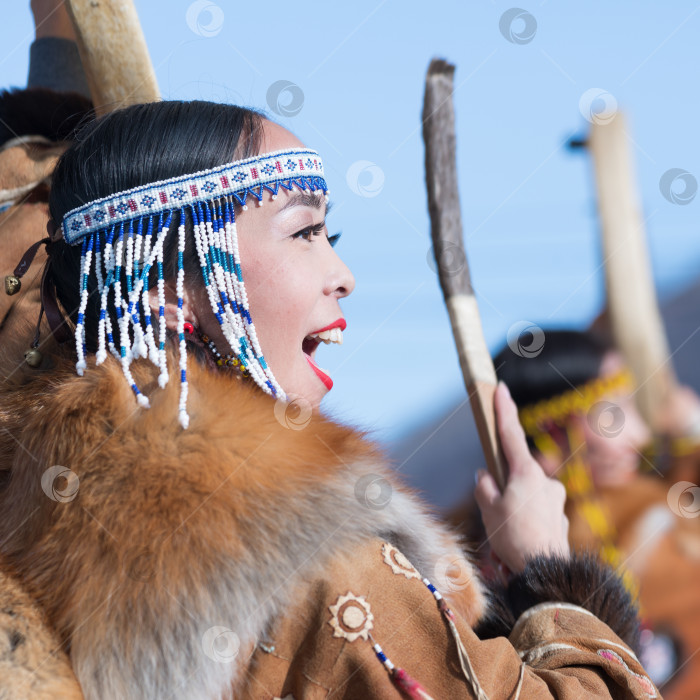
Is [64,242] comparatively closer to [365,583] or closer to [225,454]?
[225,454]

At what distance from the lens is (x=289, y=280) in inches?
67.2

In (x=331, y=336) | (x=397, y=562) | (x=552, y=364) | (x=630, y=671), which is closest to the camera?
(x=397, y=562)

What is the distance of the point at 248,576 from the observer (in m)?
1.29

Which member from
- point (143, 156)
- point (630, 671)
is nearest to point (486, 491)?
point (630, 671)

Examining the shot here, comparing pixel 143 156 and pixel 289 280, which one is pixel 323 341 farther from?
pixel 143 156

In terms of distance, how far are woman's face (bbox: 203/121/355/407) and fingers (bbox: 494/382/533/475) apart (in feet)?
2.14

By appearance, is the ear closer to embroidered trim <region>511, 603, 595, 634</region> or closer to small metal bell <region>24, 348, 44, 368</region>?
small metal bell <region>24, 348, 44, 368</region>

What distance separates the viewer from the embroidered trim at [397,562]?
1.39 metres

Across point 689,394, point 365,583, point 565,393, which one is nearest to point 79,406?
point 365,583

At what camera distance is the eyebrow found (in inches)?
68.9

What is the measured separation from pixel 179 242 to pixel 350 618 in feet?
2.80

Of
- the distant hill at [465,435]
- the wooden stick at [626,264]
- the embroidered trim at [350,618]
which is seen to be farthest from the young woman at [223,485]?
the distant hill at [465,435]

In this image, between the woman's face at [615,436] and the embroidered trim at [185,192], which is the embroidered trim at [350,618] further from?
the woman's face at [615,436]

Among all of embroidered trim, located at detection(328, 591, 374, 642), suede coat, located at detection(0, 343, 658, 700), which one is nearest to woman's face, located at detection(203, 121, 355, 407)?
suede coat, located at detection(0, 343, 658, 700)
